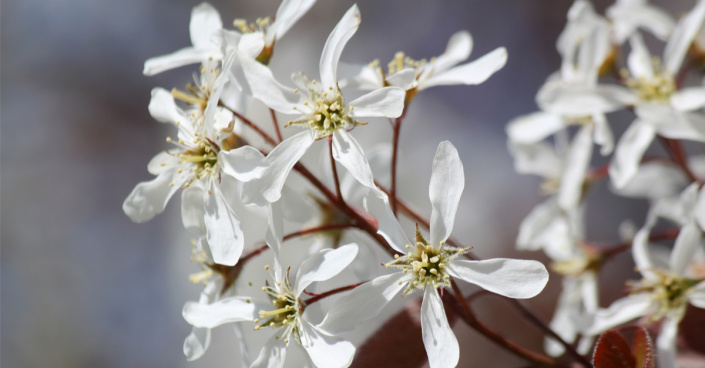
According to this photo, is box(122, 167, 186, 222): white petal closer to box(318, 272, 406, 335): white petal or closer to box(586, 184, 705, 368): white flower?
box(318, 272, 406, 335): white petal

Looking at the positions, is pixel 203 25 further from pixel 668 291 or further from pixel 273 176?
pixel 668 291

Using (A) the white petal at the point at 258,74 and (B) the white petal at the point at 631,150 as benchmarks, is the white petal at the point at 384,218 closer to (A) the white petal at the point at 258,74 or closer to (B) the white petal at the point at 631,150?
(A) the white petal at the point at 258,74

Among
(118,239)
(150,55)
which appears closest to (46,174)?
(118,239)

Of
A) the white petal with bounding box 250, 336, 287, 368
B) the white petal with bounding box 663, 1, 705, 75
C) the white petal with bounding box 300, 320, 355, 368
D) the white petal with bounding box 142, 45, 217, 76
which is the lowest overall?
the white petal with bounding box 300, 320, 355, 368

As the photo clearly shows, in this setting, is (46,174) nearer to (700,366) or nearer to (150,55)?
(150,55)

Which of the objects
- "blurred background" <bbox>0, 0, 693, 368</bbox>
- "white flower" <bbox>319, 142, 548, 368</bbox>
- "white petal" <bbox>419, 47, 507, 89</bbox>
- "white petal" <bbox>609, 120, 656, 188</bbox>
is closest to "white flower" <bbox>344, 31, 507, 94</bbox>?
"white petal" <bbox>419, 47, 507, 89</bbox>

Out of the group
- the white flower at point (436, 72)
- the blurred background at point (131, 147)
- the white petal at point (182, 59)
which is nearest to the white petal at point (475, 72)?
the white flower at point (436, 72)
